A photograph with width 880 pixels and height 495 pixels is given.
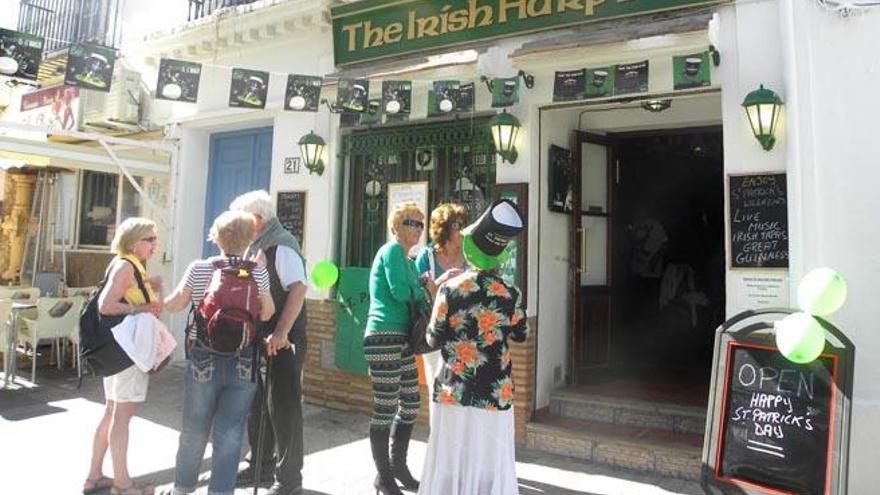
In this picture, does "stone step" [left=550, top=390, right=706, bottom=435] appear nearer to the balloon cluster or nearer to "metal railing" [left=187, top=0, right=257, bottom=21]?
the balloon cluster

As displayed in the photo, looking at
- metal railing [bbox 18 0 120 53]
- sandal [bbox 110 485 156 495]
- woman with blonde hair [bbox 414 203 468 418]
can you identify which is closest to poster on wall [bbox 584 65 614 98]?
woman with blonde hair [bbox 414 203 468 418]

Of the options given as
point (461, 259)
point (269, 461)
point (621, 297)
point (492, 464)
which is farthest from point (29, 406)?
point (621, 297)

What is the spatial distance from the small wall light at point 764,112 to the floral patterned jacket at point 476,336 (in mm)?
2479

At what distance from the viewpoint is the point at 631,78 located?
4.93 m

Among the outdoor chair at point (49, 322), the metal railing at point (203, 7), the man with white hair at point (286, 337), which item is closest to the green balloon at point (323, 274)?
the man with white hair at point (286, 337)

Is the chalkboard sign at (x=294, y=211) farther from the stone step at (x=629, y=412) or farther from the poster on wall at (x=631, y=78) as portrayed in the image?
the poster on wall at (x=631, y=78)

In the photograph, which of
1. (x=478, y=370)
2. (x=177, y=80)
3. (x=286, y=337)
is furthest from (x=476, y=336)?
(x=177, y=80)

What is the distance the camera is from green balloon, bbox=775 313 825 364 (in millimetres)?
3160

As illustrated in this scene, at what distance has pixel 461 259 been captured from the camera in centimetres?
399

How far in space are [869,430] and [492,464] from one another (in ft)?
8.52

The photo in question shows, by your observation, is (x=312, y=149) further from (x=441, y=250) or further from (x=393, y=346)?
(x=393, y=346)

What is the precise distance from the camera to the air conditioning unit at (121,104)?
28.1 feet

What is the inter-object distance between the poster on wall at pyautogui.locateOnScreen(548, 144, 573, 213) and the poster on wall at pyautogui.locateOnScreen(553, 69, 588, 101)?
0.67 meters

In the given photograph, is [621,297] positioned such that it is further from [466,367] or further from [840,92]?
[466,367]
